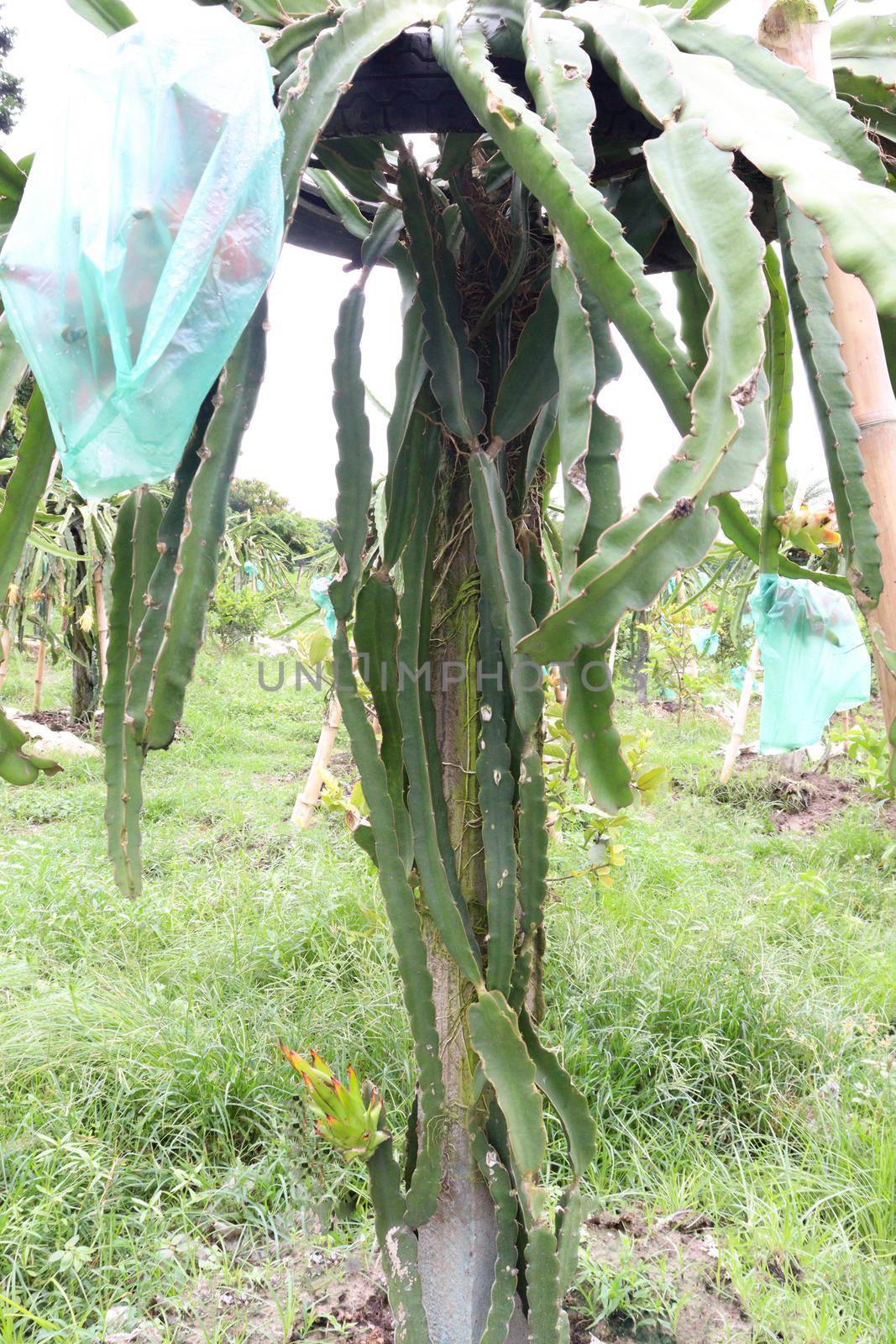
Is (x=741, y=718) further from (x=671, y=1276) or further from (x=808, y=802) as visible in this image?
(x=671, y=1276)

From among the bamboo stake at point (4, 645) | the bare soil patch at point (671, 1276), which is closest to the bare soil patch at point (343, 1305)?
the bare soil patch at point (671, 1276)

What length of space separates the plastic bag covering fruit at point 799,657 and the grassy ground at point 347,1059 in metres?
0.70

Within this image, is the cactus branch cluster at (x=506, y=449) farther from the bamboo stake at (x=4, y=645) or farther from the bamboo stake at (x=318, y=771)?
the bamboo stake at (x=318, y=771)

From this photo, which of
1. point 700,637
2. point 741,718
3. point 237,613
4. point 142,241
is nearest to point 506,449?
point 142,241

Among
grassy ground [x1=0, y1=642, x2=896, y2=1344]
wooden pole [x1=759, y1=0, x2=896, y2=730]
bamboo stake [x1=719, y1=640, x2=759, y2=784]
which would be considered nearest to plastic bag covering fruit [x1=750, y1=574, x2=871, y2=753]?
grassy ground [x1=0, y1=642, x2=896, y2=1344]

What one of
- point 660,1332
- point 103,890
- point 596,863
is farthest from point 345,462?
point 103,890

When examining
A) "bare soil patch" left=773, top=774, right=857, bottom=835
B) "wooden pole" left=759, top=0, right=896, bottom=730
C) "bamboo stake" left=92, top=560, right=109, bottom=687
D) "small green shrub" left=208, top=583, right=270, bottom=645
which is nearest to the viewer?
"wooden pole" left=759, top=0, right=896, bottom=730

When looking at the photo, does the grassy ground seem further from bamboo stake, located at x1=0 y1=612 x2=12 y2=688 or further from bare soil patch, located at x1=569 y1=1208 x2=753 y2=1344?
bamboo stake, located at x1=0 y1=612 x2=12 y2=688

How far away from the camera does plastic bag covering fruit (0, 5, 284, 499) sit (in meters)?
0.62

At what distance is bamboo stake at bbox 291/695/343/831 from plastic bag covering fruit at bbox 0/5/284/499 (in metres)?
2.42

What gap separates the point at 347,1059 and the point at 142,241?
178 cm

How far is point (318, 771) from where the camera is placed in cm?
324

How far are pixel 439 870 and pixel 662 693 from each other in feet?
25.9

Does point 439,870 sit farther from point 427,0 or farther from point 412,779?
point 427,0
